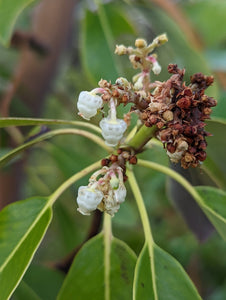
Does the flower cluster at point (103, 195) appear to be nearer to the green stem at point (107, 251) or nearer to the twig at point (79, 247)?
the green stem at point (107, 251)

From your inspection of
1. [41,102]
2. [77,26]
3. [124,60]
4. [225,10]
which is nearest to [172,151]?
[124,60]

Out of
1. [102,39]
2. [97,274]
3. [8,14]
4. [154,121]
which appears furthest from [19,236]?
[102,39]

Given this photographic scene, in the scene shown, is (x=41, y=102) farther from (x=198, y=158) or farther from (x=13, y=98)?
(x=198, y=158)

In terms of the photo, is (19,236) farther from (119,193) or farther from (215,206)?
(215,206)

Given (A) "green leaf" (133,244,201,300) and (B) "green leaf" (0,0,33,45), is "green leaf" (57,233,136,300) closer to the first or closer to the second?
(A) "green leaf" (133,244,201,300)

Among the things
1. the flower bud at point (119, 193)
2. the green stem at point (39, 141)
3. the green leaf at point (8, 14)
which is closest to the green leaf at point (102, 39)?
the green leaf at point (8, 14)

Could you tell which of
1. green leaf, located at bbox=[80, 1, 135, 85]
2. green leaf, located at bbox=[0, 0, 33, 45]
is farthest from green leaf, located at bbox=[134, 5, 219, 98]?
green leaf, located at bbox=[0, 0, 33, 45]
